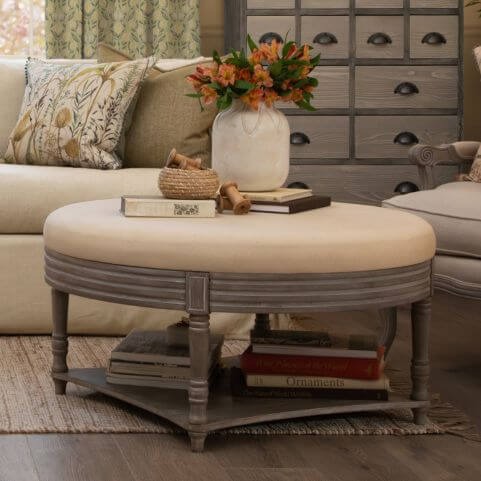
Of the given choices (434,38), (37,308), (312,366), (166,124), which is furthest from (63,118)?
(434,38)

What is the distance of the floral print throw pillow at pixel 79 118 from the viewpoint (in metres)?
3.15

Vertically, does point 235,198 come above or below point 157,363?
above

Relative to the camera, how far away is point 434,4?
14.2 ft

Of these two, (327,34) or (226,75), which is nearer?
(226,75)

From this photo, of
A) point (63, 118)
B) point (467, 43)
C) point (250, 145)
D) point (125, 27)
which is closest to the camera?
point (250, 145)

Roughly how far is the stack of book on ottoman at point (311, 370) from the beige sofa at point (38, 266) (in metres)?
0.76

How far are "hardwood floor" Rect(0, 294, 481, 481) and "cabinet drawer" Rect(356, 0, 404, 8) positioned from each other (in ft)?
8.51

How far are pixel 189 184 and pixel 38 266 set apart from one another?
96 centimetres

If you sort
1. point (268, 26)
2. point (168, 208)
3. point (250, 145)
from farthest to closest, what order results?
point (268, 26) < point (250, 145) < point (168, 208)

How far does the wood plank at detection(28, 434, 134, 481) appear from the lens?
1.80 meters

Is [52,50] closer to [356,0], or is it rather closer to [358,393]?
[356,0]

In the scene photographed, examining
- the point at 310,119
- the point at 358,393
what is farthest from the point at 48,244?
the point at 310,119

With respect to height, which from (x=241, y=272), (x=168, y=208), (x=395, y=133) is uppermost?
(x=395, y=133)

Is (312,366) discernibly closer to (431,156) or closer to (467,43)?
(431,156)
